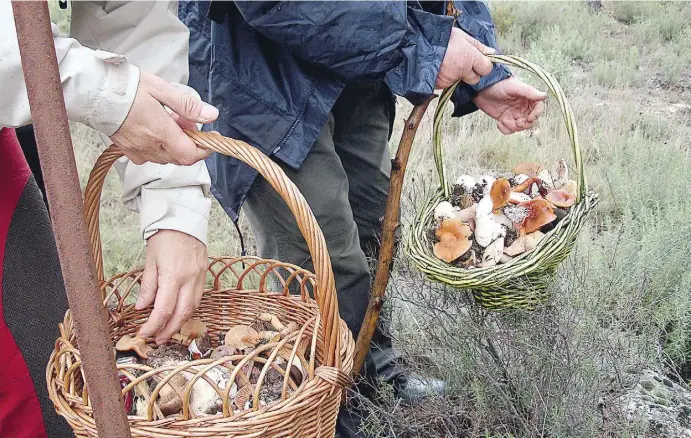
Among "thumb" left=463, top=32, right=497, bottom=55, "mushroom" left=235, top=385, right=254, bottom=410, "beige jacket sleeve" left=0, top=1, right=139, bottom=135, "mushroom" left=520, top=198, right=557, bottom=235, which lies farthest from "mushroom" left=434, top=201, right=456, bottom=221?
"beige jacket sleeve" left=0, top=1, right=139, bottom=135

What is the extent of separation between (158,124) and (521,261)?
910mm

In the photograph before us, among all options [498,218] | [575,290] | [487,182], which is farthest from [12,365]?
[575,290]

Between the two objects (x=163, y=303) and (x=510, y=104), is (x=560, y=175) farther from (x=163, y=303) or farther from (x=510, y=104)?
(x=163, y=303)

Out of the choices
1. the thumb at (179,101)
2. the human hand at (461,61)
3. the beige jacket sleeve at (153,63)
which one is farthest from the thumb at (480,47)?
the thumb at (179,101)

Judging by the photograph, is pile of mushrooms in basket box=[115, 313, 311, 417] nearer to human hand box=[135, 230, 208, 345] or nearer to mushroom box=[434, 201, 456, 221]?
human hand box=[135, 230, 208, 345]

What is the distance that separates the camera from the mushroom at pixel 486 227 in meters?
1.69

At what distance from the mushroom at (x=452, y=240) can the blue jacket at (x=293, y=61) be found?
344 mm

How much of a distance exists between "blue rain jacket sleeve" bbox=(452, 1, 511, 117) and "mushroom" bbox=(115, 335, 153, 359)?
1.18m

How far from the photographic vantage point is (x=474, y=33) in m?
1.99

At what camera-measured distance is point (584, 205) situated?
164 cm

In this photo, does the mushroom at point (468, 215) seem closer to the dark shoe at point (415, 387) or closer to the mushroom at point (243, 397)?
the dark shoe at point (415, 387)

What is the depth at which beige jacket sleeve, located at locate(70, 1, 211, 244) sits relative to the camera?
1.30 meters

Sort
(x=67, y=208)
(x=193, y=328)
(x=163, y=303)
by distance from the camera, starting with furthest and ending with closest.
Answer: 1. (x=193, y=328)
2. (x=163, y=303)
3. (x=67, y=208)

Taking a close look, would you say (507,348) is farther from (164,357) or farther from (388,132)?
(164,357)
